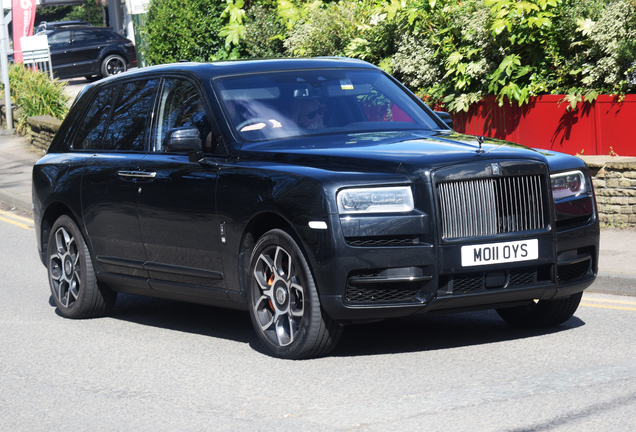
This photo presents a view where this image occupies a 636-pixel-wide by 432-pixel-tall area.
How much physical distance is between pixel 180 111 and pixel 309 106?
0.93m

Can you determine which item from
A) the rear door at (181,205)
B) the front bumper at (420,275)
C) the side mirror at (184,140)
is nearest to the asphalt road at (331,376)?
the front bumper at (420,275)

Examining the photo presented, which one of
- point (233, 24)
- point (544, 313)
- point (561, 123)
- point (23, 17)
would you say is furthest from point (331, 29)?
point (23, 17)

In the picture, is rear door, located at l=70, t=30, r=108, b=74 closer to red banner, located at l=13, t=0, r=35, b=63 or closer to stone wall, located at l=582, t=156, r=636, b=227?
red banner, located at l=13, t=0, r=35, b=63

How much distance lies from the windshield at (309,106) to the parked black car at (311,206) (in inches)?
0.5

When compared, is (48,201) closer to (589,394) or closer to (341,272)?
(341,272)

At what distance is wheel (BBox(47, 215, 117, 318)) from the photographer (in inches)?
312

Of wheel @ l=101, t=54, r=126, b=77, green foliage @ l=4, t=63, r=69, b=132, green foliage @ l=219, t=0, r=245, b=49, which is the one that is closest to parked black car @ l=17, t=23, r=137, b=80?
wheel @ l=101, t=54, r=126, b=77

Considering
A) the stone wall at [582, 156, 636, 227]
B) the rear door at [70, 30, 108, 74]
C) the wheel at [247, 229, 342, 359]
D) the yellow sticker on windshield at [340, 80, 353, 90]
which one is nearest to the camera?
the wheel at [247, 229, 342, 359]

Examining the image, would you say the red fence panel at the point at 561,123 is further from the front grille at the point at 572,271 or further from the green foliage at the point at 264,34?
the green foliage at the point at 264,34

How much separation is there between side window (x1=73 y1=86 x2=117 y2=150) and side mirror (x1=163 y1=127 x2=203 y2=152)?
1.50 meters

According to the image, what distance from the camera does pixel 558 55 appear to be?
12.5m

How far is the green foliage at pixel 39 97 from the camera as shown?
24938 mm

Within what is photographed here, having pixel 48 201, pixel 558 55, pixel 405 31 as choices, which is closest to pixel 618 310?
pixel 48 201

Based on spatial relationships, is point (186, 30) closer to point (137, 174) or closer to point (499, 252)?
point (137, 174)
